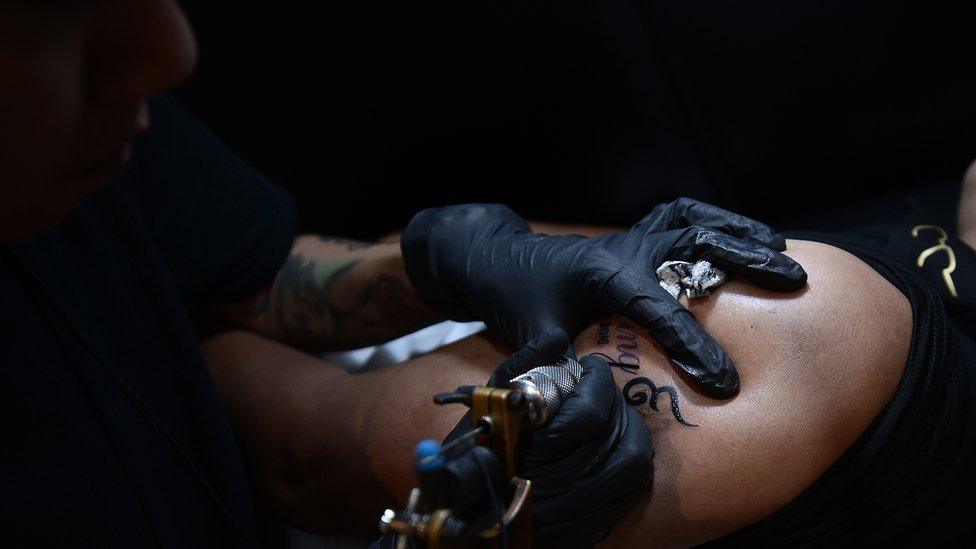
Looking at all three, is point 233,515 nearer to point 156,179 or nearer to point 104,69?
point 156,179

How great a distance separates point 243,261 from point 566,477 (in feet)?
2.15

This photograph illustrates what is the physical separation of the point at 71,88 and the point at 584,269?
59 centimetres

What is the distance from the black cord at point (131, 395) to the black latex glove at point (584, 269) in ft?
1.27

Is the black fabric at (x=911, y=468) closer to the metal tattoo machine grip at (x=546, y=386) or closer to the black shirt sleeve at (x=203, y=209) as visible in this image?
the metal tattoo machine grip at (x=546, y=386)

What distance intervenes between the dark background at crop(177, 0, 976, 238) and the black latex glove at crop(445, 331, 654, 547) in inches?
32.2

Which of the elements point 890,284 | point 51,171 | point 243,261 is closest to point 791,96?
point 890,284

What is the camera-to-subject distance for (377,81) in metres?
1.55

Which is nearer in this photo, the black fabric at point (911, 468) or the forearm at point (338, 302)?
the black fabric at point (911, 468)

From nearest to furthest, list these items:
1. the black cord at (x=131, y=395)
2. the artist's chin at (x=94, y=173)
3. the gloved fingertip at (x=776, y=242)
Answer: the artist's chin at (x=94, y=173)
the black cord at (x=131, y=395)
the gloved fingertip at (x=776, y=242)

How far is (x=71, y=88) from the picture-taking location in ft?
1.92

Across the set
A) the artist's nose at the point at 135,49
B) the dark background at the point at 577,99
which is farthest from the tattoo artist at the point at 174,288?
the dark background at the point at 577,99

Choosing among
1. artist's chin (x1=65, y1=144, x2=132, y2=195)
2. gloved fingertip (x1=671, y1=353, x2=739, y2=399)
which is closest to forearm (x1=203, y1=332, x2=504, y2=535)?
gloved fingertip (x1=671, y1=353, x2=739, y2=399)

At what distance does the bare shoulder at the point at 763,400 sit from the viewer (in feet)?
2.91

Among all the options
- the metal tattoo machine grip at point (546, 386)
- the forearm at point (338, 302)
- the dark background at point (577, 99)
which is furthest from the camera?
the dark background at point (577, 99)
